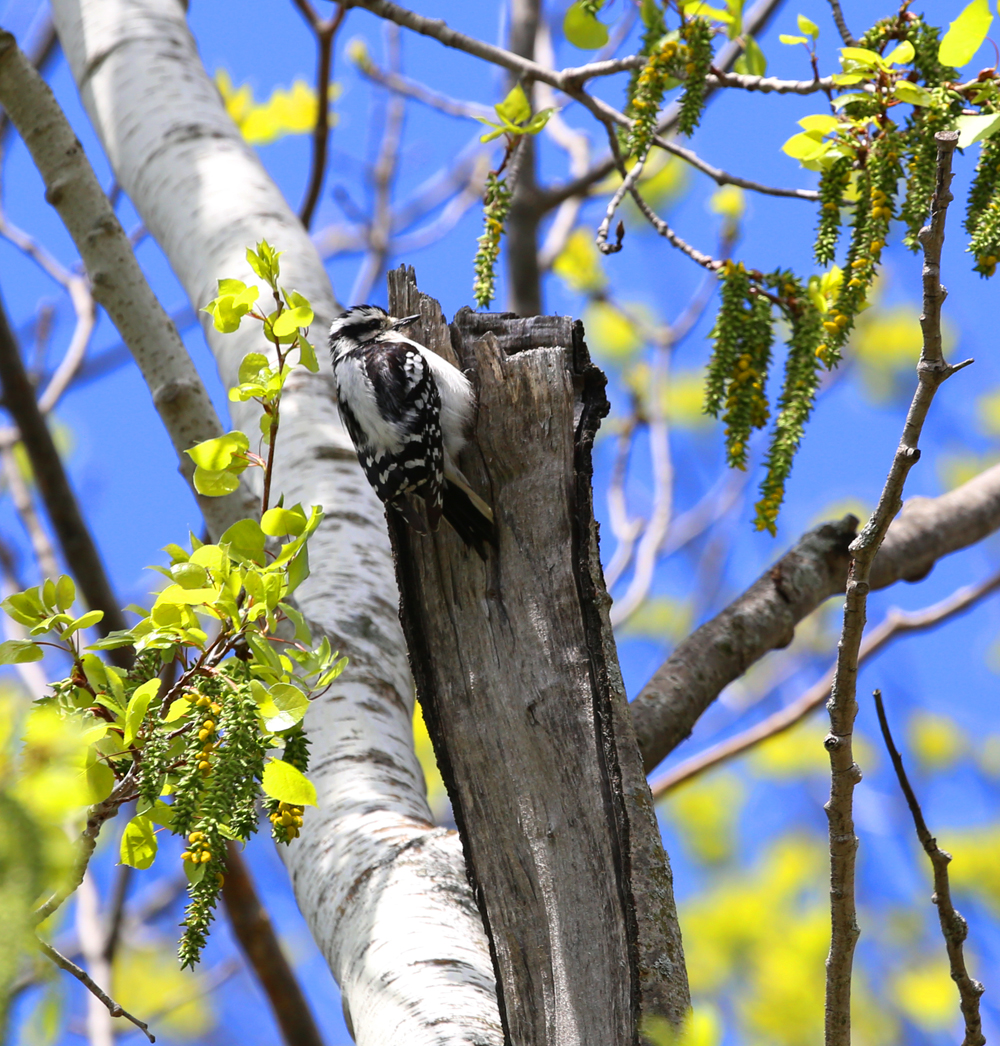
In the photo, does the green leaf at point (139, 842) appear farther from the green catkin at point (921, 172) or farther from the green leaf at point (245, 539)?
the green catkin at point (921, 172)

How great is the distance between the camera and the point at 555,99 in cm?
645

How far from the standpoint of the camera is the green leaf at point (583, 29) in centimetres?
277

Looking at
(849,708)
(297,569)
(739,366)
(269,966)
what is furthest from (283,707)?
(269,966)

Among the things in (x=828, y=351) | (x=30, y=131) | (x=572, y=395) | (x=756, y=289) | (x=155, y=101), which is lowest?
(x=572, y=395)

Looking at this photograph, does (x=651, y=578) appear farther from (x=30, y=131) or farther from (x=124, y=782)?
(x=124, y=782)

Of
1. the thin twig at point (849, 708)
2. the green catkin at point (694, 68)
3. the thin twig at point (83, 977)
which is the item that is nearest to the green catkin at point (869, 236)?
the green catkin at point (694, 68)

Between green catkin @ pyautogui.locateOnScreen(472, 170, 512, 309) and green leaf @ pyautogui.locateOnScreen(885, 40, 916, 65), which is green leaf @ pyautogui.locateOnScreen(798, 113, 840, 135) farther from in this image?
green catkin @ pyautogui.locateOnScreen(472, 170, 512, 309)

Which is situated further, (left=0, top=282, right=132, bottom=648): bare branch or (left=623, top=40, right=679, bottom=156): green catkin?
(left=0, top=282, right=132, bottom=648): bare branch

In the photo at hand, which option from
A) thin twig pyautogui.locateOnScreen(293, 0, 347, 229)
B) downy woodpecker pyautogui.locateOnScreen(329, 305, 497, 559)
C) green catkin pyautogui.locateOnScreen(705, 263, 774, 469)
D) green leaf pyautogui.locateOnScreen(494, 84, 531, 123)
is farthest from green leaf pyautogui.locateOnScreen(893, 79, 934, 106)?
thin twig pyautogui.locateOnScreen(293, 0, 347, 229)

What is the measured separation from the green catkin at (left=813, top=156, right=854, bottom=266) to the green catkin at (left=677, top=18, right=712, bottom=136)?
0.38m

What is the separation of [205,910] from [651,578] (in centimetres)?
384

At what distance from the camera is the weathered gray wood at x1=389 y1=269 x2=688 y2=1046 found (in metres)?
1.68

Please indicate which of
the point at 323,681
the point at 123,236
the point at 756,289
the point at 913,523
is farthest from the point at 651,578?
the point at 323,681

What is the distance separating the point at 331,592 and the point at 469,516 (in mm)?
753
